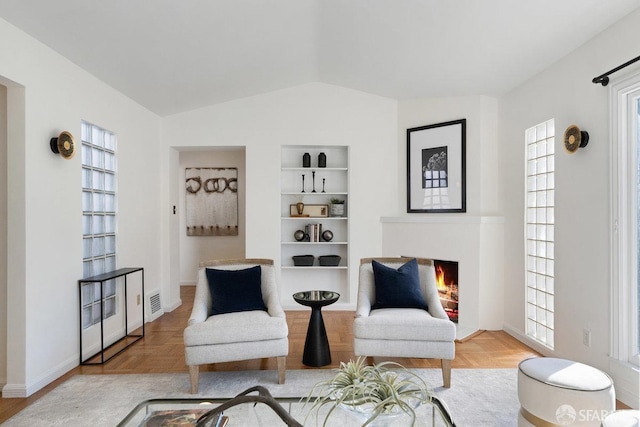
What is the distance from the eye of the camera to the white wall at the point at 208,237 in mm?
6609

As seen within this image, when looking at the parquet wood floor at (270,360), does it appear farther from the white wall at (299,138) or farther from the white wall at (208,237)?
the white wall at (208,237)

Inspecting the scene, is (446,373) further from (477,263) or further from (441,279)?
(441,279)

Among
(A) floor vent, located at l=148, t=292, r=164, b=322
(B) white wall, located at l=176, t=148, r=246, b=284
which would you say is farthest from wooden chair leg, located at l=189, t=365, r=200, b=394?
(B) white wall, located at l=176, t=148, r=246, b=284

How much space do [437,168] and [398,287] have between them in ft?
6.56

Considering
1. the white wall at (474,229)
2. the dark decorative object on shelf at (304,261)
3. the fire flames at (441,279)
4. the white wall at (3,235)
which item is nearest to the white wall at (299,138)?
the dark decorative object on shelf at (304,261)

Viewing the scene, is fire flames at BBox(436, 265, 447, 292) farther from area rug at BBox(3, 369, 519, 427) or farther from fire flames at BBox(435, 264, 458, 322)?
area rug at BBox(3, 369, 519, 427)

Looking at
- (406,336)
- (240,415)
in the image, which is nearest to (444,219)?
(406,336)

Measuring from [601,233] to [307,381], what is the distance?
2.30 meters

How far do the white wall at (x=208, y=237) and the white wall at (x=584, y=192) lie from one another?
14.5 feet

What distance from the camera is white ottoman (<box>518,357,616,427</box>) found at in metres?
1.88

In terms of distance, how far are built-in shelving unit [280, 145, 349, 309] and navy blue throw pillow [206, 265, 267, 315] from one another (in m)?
1.98

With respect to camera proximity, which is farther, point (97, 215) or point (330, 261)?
point (330, 261)

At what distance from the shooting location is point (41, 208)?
2.85m

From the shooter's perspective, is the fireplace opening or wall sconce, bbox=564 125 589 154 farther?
the fireplace opening
